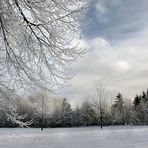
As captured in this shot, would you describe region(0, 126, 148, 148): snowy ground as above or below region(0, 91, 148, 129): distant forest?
below

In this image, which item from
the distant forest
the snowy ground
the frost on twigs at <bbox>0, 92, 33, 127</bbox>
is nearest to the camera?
the frost on twigs at <bbox>0, 92, 33, 127</bbox>

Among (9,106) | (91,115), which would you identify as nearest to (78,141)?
(9,106)

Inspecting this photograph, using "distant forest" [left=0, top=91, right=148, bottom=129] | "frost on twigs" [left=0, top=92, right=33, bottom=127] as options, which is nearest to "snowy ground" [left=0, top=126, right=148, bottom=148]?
"frost on twigs" [left=0, top=92, right=33, bottom=127]

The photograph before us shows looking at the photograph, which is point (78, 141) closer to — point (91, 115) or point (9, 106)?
point (9, 106)

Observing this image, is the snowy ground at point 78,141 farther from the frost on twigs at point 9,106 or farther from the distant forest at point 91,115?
the distant forest at point 91,115

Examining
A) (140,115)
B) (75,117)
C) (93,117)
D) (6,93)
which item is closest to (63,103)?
(75,117)

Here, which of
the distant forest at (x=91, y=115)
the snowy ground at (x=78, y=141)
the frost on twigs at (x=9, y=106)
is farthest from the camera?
the distant forest at (x=91, y=115)

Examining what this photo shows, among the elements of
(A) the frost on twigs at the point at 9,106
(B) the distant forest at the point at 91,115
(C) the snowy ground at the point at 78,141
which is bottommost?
(C) the snowy ground at the point at 78,141

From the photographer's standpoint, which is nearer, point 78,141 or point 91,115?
point 78,141

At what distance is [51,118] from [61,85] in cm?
7696

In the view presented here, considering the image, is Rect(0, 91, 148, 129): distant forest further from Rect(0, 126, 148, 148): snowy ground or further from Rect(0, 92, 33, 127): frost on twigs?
Rect(0, 92, 33, 127): frost on twigs

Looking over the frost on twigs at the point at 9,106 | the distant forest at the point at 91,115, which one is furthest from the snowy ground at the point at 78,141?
the distant forest at the point at 91,115

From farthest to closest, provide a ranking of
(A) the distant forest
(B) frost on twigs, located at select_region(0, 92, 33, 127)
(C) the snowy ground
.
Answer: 1. (A) the distant forest
2. (C) the snowy ground
3. (B) frost on twigs, located at select_region(0, 92, 33, 127)

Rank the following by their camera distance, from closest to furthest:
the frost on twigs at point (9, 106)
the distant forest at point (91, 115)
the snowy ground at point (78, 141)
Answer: the frost on twigs at point (9, 106), the snowy ground at point (78, 141), the distant forest at point (91, 115)
